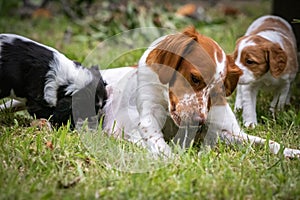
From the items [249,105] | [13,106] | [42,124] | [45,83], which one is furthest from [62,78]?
[249,105]

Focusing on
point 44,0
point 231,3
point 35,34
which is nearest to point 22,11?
point 44,0

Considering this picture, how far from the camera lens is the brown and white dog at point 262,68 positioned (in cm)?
459

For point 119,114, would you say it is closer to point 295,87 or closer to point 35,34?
point 295,87

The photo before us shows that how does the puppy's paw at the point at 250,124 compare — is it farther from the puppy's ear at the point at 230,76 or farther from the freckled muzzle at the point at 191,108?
the freckled muzzle at the point at 191,108

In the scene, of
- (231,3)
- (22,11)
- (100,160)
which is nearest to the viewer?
(100,160)

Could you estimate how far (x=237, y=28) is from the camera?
27.6 ft

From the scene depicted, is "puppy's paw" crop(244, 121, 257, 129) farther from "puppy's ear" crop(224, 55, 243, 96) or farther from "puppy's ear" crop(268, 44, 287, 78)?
"puppy's ear" crop(224, 55, 243, 96)

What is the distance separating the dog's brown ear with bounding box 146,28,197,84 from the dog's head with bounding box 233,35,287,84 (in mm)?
1462

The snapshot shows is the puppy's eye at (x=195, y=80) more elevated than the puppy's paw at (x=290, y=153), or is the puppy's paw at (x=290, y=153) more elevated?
the puppy's eye at (x=195, y=80)

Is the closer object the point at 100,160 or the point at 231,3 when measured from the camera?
the point at 100,160

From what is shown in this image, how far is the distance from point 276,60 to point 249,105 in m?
0.49

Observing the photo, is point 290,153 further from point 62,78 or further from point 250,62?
point 62,78

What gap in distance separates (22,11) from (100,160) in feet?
24.4

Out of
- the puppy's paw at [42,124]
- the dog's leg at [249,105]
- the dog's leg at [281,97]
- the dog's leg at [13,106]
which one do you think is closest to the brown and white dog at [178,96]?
the puppy's paw at [42,124]
